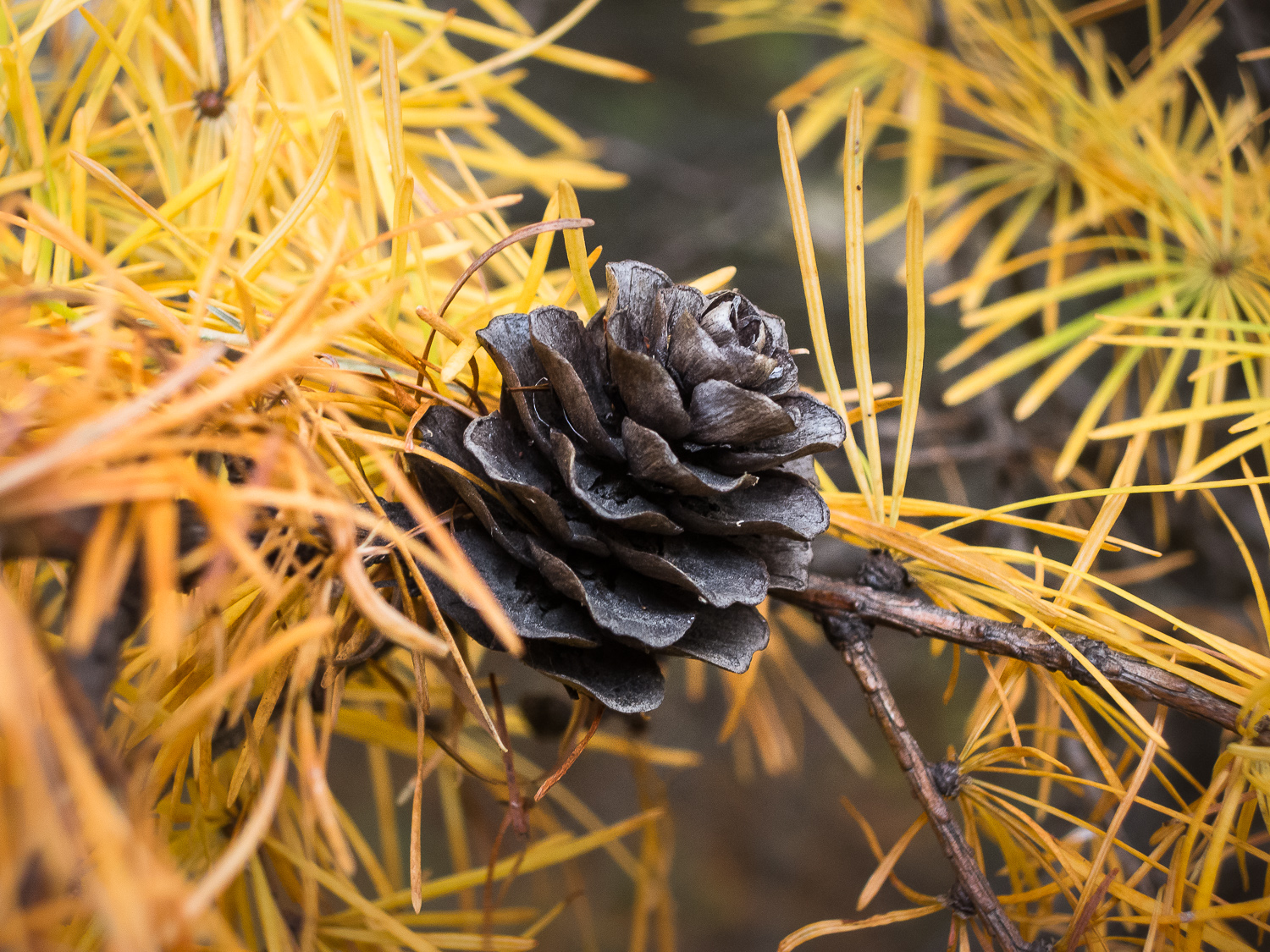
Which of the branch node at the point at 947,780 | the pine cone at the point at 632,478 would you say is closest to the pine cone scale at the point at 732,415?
the pine cone at the point at 632,478

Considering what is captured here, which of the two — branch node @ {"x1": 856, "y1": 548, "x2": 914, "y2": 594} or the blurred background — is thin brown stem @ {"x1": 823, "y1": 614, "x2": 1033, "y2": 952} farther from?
the blurred background

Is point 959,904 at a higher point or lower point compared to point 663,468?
lower

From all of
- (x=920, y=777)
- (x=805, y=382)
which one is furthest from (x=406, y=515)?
(x=805, y=382)

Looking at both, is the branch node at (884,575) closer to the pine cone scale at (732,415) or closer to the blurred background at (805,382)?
the pine cone scale at (732,415)

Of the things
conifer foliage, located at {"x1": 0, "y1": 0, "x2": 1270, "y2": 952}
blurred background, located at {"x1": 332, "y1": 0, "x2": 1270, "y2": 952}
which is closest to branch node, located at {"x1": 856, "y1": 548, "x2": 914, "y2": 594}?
conifer foliage, located at {"x1": 0, "y1": 0, "x2": 1270, "y2": 952}

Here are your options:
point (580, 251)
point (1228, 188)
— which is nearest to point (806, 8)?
point (1228, 188)

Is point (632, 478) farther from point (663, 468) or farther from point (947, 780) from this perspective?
point (947, 780)

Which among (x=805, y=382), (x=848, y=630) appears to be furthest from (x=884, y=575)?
(x=805, y=382)

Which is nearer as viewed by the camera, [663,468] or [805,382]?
[663,468]
